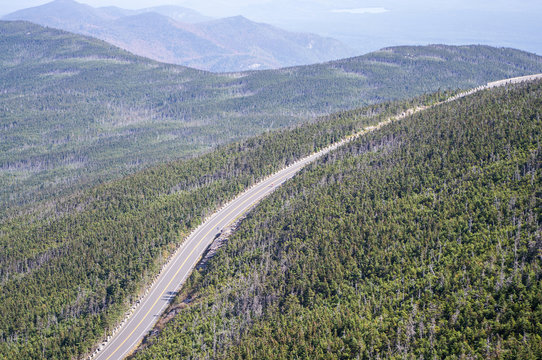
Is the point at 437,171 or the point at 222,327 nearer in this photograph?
the point at 222,327

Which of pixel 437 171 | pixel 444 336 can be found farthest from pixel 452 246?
pixel 437 171

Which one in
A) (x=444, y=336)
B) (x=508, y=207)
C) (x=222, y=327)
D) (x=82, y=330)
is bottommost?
(x=82, y=330)

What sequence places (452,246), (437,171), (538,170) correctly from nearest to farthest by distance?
(452,246)
(538,170)
(437,171)

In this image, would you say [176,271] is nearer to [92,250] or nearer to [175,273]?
[175,273]

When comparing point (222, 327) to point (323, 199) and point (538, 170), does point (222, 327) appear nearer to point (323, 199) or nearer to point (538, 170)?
point (323, 199)

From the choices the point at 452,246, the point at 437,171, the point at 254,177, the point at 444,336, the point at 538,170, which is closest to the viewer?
the point at 444,336

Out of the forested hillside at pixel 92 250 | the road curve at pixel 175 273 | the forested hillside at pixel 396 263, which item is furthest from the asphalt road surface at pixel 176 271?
the forested hillside at pixel 396 263
